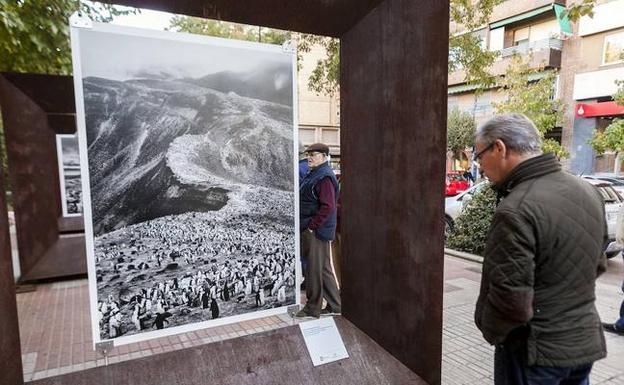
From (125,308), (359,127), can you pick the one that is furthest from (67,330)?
Result: (359,127)

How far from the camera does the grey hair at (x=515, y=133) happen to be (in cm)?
180

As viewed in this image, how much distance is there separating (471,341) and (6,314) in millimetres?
3746

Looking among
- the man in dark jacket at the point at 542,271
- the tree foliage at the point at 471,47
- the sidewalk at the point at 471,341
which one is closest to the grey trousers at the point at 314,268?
the sidewalk at the point at 471,341

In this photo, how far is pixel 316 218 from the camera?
3.96 meters

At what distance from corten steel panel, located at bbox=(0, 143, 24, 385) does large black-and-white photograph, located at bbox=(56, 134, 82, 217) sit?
5470 millimetres

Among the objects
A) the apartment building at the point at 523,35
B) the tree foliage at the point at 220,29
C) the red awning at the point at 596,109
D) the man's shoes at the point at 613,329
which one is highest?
the apartment building at the point at 523,35

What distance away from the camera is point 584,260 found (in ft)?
5.62

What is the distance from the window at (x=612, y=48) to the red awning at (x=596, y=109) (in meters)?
1.90

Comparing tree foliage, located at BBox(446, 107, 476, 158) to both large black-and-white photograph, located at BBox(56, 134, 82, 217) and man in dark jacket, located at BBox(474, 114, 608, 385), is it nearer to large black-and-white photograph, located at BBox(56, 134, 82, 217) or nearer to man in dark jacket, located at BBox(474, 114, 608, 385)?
large black-and-white photograph, located at BBox(56, 134, 82, 217)

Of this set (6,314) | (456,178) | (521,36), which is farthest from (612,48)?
(6,314)

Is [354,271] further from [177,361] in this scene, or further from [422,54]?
[422,54]

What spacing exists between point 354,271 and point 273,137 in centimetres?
83

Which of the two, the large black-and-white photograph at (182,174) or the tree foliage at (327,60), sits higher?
the tree foliage at (327,60)

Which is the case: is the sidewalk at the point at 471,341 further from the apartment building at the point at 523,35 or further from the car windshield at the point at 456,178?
the car windshield at the point at 456,178
